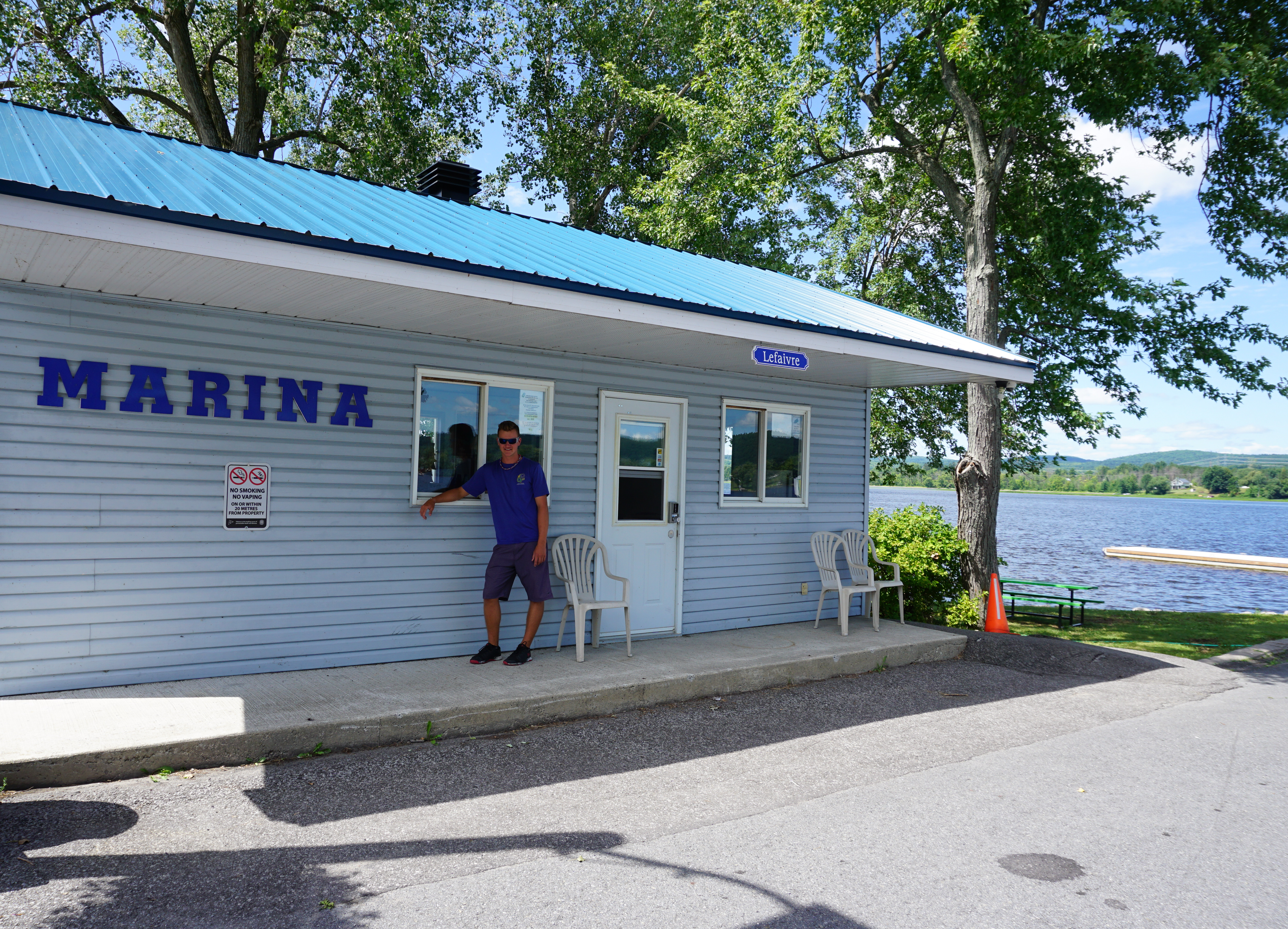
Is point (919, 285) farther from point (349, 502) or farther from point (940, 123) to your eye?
point (349, 502)

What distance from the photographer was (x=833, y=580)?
9602 millimetres

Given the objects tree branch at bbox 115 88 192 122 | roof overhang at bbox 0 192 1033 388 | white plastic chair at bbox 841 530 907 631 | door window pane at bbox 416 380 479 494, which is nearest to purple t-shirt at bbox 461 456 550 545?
door window pane at bbox 416 380 479 494

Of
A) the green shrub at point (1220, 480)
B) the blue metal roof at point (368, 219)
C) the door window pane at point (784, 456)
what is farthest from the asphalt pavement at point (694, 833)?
the green shrub at point (1220, 480)

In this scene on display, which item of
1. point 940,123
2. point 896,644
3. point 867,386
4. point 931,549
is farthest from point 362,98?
point 896,644

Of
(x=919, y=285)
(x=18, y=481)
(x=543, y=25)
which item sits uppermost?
(x=543, y=25)

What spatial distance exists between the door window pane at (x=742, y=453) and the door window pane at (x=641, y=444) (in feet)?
2.61

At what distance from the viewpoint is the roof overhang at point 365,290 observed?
437cm

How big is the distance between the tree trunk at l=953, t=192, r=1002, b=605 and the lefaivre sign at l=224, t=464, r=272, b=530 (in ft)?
29.7

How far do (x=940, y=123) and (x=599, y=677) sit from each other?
1424cm

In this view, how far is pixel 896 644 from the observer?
27.9ft

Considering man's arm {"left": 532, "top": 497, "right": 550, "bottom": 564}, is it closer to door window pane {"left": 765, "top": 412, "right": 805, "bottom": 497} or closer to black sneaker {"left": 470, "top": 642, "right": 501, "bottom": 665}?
black sneaker {"left": 470, "top": 642, "right": 501, "bottom": 665}

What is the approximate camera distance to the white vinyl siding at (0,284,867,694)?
5.60 m

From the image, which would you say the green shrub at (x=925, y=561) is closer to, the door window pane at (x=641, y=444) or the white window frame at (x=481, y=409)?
the door window pane at (x=641, y=444)

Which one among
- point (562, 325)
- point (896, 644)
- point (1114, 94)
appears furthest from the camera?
point (1114, 94)
